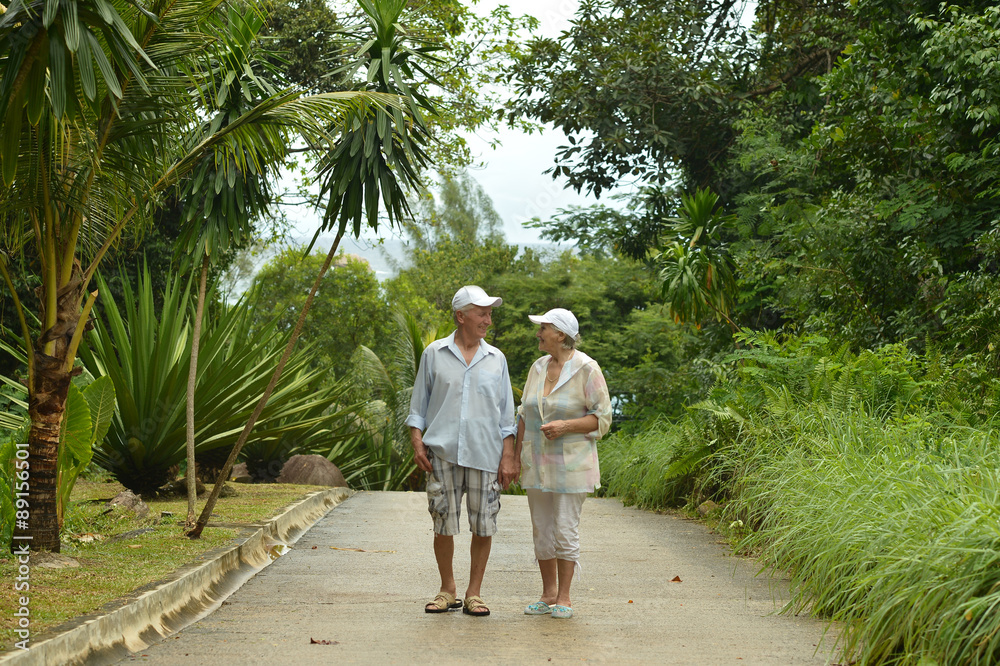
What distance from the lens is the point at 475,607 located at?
5.77 metres

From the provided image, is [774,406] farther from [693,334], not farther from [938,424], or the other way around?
[693,334]

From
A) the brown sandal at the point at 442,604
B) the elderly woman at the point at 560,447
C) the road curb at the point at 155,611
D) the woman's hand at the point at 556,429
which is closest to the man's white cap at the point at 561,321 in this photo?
the elderly woman at the point at 560,447

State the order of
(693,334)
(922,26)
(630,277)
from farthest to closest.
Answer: (630,277)
(693,334)
(922,26)

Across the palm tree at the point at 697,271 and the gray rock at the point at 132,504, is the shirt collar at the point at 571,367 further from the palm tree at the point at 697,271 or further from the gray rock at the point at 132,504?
the palm tree at the point at 697,271

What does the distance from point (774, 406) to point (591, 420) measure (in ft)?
14.6

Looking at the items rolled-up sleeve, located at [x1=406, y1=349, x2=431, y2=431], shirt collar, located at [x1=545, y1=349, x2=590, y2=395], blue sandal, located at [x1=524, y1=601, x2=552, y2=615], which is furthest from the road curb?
shirt collar, located at [x1=545, y1=349, x2=590, y2=395]

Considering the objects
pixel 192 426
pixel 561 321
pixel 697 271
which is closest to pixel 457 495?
pixel 561 321

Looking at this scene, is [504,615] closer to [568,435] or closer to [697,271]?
[568,435]

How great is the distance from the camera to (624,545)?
9.05 metres

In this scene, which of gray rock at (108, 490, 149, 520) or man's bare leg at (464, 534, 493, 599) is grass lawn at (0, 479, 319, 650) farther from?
man's bare leg at (464, 534, 493, 599)

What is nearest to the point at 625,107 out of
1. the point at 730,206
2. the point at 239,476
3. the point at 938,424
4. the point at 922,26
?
the point at 730,206

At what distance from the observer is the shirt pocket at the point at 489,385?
19.2ft

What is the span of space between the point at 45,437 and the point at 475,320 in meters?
2.97

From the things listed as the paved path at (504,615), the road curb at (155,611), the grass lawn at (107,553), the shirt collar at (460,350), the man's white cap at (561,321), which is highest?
the man's white cap at (561,321)
